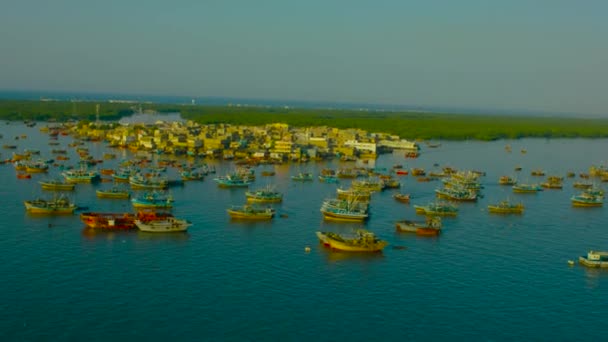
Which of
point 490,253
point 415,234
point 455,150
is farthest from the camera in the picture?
point 455,150

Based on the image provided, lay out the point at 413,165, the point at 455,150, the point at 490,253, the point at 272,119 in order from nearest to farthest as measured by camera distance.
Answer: the point at 490,253, the point at 413,165, the point at 455,150, the point at 272,119

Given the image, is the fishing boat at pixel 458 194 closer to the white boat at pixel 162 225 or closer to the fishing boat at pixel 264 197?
the fishing boat at pixel 264 197

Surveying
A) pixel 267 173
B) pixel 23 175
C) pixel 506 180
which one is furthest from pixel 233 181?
pixel 506 180

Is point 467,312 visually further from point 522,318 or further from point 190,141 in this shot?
point 190,141

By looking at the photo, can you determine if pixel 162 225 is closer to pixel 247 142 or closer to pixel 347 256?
pixel 347 256

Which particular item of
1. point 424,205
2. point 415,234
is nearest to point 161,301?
point 415,234

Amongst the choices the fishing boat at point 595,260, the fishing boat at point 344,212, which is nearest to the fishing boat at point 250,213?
the fishing boat at point 344,212
